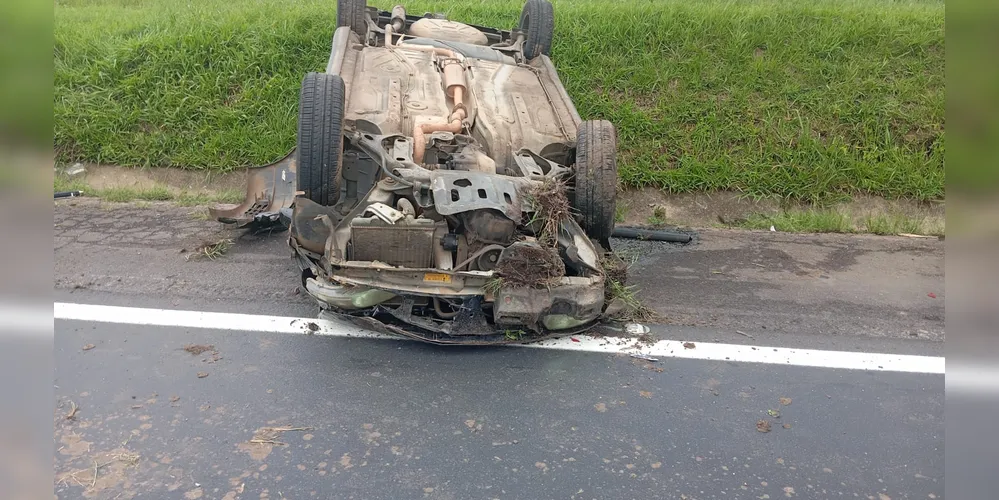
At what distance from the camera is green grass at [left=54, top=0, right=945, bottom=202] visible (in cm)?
702

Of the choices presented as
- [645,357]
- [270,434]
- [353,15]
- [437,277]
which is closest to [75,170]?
[353,15]

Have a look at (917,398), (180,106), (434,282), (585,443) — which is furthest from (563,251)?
(180,106)

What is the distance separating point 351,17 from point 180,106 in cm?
255

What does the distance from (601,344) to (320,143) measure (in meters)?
2.17

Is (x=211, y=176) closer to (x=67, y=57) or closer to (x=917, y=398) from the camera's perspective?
(x=67, y=57)

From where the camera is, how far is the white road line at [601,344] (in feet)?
12.3

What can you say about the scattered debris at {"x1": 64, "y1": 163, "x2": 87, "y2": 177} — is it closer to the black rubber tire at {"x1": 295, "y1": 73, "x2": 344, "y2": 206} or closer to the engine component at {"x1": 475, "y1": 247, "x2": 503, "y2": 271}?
the black rubber tire at {"x1": 295, "y1": 73, "x2": 344, "y2": 206}

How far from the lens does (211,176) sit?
701 centimetres

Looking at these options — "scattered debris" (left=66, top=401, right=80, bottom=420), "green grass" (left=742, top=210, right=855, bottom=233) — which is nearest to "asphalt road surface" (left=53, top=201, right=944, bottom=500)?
"scattered debris" (left=66, top=401, right=80, bottom=420)

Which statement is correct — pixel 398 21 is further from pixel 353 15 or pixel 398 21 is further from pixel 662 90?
pixel 662 90

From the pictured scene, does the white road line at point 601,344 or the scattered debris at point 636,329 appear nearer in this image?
the white road line at point 601,344

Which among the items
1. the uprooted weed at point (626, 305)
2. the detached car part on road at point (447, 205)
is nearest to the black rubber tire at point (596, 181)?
the detached car part on road at point (447, 205)
